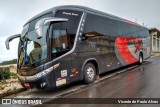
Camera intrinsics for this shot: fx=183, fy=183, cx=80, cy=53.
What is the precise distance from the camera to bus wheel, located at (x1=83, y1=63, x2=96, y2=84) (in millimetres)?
8021

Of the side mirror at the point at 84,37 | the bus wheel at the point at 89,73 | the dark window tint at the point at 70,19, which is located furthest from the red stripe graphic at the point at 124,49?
the dark window tint at the point at 70,19

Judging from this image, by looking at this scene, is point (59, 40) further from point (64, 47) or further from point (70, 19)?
point (70, 19)

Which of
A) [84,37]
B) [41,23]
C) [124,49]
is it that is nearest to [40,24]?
[41,23]

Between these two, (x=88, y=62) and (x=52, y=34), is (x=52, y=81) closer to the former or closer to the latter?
(x=52, y=34)

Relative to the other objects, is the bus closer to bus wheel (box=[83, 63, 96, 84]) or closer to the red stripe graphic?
bus wheel (box=[83, 63, 96, 84])

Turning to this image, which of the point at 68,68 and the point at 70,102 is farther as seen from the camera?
the point at 68,68

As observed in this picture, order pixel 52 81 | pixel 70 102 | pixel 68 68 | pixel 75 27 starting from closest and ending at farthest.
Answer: pixel 70 102 → pixel 52 81 → pixel 68 68 → pixel 75 27

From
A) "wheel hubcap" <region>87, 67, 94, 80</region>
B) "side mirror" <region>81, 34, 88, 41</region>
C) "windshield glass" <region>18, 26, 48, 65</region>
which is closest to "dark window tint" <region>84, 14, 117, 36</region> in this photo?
"side mirror" <region>81, 34, 88, 41</region>

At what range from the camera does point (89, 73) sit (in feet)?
27.0

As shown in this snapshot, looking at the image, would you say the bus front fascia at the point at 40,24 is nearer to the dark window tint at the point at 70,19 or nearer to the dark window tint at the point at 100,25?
the dark window tint at the point at 70,19

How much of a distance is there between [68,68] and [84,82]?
133cm

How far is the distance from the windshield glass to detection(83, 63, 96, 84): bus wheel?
2.27 meters

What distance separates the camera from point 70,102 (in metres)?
5.73

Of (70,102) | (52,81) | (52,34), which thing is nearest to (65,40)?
(52,34)
